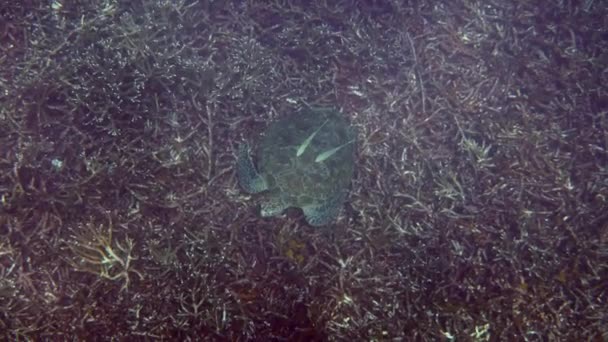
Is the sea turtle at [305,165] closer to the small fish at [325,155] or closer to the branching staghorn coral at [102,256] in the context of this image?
the small fish at [325,155]

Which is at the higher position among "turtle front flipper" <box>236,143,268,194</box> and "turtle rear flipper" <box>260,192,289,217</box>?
"turtle front flipper" <box>236,143,268,194</box>

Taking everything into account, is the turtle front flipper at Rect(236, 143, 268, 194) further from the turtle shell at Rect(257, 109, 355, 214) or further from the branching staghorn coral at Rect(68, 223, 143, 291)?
the branching staghorn coral at Rect(68, 223, 143, 291)

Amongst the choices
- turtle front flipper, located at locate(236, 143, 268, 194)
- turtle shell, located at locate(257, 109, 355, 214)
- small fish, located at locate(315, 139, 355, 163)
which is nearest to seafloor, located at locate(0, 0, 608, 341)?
turtle front flipper, located at locate(236, 143, 268, 194)

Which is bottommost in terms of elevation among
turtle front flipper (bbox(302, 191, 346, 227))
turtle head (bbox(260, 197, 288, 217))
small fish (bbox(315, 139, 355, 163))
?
turtle front flipper (bbox(302, 191, 346, 227))

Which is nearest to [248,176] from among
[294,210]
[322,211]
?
[294,210]

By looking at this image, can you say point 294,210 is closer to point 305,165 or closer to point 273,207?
point 273,207

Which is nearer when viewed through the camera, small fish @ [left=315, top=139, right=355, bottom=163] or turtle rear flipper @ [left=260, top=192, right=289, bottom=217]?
small fish @ [left=315, top=139, right=355, bottom=163]

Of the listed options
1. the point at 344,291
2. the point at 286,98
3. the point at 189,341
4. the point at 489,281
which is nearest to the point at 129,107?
the point at 286,98

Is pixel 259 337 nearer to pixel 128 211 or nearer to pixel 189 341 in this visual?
pixel 189 341
